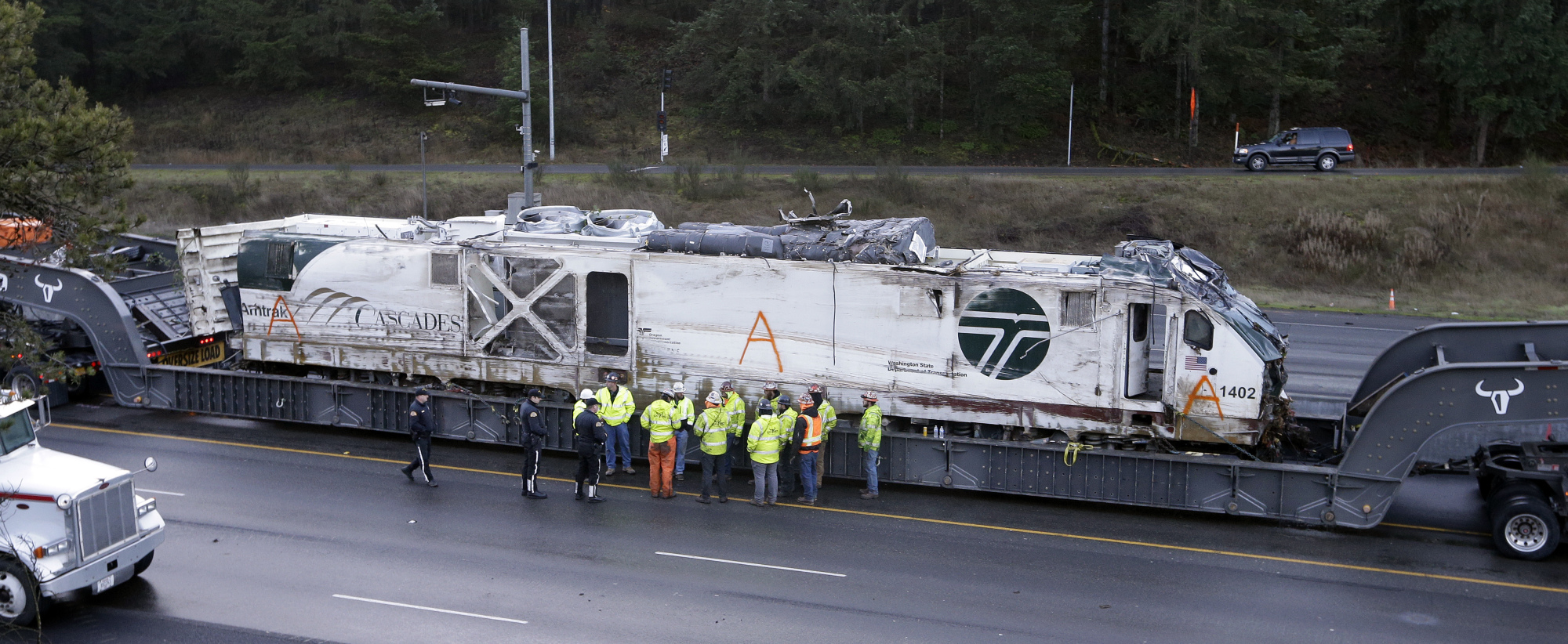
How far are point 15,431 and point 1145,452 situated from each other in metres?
12.8

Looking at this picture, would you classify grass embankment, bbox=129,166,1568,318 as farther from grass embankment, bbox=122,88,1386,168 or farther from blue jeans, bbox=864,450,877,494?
blue jeans, bbox=864,450,877,494

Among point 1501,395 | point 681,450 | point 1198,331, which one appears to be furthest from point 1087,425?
point 681,450

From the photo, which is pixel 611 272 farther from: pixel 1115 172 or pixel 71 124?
pixel 1115 172

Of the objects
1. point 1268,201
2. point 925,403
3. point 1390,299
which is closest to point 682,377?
point 925,403

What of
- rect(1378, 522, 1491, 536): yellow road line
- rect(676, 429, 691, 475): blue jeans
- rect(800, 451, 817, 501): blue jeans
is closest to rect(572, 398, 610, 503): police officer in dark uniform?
rect(676, 429, 691, 475): blue jeans

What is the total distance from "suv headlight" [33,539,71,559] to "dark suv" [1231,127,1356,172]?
3911 cm

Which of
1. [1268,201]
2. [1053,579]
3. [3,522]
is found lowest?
[1053,579]

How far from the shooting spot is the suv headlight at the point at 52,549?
10234 mm

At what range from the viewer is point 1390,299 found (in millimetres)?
30641

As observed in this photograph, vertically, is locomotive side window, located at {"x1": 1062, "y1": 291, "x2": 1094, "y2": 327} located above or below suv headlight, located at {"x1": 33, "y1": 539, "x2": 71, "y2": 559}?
above

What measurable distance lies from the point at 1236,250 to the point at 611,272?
24.8m

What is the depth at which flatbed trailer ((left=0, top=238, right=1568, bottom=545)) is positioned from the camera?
42.0 ft

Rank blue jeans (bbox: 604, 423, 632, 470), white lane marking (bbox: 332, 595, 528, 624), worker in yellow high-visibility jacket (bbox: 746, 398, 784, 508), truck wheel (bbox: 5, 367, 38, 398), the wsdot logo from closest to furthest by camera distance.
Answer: white lane marking (bbox: 332, 595, 528, 624), worker in yellow high-visibility jacket (bbox: 746, 398, 784, 508), the wsdot logo, blue jeans (bbox: 604, 423, 632, 470), truck wheel (bbox: 5, 367, 38, 398)

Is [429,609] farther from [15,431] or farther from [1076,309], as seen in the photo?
[1076,309]
